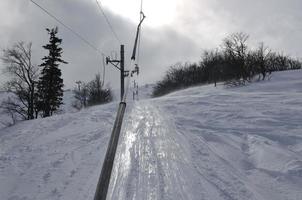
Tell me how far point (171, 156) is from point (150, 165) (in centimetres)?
73

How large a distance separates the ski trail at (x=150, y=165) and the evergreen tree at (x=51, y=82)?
34.1 metres

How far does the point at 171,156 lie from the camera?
7422 millimetres

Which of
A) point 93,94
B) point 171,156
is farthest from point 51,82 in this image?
point 171,156

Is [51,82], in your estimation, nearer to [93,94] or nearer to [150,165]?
[93,94]

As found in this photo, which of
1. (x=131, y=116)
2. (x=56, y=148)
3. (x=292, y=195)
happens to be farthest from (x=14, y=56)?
(x=292, y=195)

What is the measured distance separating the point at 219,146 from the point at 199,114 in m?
4.38

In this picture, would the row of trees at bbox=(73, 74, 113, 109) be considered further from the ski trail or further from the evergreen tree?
the ski trail

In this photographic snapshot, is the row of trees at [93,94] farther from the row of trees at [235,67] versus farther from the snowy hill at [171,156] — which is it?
the snowy hill at [171,156]

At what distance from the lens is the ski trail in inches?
217

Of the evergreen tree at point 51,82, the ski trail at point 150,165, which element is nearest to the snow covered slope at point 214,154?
the ski trail at point 150,165

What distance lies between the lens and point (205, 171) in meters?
6.46

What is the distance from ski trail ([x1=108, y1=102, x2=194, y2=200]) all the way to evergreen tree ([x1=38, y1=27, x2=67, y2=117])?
34.1m

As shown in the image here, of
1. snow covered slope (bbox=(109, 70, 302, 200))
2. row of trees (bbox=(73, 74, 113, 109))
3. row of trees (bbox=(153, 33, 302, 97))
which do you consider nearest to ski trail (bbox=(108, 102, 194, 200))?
snow covered slope (bbox=(109, 70, 302, 200))

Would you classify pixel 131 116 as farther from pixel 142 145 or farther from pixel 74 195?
pixel 74 195
